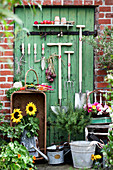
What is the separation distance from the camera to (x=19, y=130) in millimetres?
3396

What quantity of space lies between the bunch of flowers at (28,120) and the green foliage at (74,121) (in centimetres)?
35

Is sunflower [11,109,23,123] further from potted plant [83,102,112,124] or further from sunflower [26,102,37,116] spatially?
potted plant [83,102,112,124]

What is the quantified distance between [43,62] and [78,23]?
825 millimetres

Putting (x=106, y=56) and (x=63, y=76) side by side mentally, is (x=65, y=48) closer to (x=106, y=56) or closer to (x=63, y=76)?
(x=63, y=76)

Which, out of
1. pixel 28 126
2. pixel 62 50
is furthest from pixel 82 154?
pixel 62 50

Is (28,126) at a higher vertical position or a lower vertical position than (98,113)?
lower

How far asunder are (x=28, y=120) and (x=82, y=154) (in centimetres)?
85

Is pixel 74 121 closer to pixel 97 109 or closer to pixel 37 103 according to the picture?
pixel 97 109

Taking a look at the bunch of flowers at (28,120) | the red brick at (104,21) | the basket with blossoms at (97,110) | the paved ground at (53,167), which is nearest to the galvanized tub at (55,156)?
the paved ground at (53,167)

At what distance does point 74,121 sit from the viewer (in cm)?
345

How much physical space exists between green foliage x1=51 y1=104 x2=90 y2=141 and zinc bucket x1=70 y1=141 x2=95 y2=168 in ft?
0.85

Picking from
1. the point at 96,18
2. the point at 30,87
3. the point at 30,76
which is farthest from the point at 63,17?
the point at 30,87

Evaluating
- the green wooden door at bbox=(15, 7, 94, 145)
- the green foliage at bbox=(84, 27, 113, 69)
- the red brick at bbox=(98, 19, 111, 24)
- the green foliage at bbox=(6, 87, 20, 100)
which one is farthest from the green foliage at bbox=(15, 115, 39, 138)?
the red brick at bbox=(98, 19, 111, 24)

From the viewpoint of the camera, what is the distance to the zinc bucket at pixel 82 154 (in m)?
Result: 3.26
